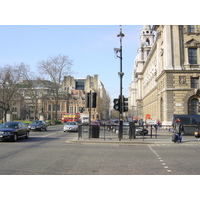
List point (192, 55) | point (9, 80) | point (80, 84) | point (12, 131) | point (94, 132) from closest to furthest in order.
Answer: point (12, 131)
point (94, 132)
point (192, 55)
point (9, 80)
point (80, 84)

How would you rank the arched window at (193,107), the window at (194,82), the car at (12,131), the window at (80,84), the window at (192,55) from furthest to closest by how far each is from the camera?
the window at (80,84) → the window at (192,55) → the window at (194,82) → the arched window at (193,107) → the car at (12,131)

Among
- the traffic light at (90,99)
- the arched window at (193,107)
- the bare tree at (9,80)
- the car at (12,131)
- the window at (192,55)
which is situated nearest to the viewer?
the car at (12,131)

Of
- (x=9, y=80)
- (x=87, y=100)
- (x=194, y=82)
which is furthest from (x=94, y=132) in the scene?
(x=9, y=80)

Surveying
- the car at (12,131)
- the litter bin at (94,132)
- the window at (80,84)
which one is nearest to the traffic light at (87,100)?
the litter bin at (94,132)

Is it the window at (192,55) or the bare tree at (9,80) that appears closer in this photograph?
the window at (192,55)

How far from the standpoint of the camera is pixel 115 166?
26.3ft

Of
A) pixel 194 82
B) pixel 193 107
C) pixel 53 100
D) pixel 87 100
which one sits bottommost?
pixel 87 100

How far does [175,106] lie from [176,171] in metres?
30.3

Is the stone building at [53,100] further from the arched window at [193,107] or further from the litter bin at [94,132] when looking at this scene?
the arched window at [193,107]

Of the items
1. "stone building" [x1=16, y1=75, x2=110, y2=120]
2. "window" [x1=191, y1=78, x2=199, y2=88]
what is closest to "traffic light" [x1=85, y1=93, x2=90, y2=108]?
"stone building" [x1=16, y1=75, x2=110, y2=120]

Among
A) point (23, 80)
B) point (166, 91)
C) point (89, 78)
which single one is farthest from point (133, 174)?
point (89, 78)

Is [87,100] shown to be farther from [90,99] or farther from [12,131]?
[12,131]

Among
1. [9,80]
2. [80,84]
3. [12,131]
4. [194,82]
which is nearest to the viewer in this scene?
[12,131]

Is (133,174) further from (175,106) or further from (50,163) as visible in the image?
(175,106)
